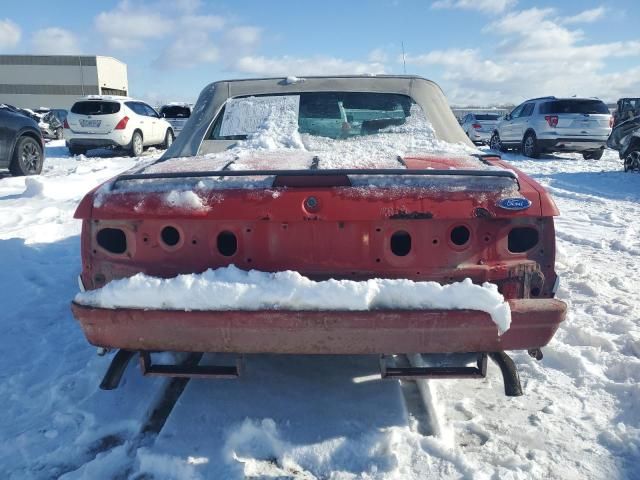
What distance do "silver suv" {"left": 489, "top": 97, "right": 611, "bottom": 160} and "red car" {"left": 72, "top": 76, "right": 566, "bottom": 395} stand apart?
1289 centimetres

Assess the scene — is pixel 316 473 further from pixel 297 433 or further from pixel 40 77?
pixel 40 77

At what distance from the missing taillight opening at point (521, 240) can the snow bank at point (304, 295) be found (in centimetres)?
28

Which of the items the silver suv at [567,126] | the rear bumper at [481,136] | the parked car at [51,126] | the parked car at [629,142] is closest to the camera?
the parked car at [629,142]

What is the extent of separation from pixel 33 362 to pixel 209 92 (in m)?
1.98

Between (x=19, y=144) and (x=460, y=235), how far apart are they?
377 inches

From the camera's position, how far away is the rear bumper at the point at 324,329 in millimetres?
2043

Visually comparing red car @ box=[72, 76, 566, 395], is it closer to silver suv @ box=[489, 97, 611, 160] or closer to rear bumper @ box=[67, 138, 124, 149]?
rear bumper @ box=[67, 138, 124, 149]

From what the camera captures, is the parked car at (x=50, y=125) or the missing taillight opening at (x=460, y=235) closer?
the missing taillight opening at (x=460, y=235)

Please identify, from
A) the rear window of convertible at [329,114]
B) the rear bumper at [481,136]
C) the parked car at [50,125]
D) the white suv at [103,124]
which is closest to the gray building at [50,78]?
the parked car at [50,125]

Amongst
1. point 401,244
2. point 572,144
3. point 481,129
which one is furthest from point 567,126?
point 401,244

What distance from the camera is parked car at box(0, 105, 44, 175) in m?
9.23

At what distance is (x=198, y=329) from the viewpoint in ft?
6.88

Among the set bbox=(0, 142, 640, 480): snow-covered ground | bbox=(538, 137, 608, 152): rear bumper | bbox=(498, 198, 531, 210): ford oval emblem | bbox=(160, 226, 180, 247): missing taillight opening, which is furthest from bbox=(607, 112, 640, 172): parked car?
bbox=(160, 226, 180, 247): missing taillight opening

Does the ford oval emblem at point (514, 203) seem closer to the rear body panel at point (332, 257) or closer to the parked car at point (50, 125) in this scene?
the rear body panel at point (332, 257)
